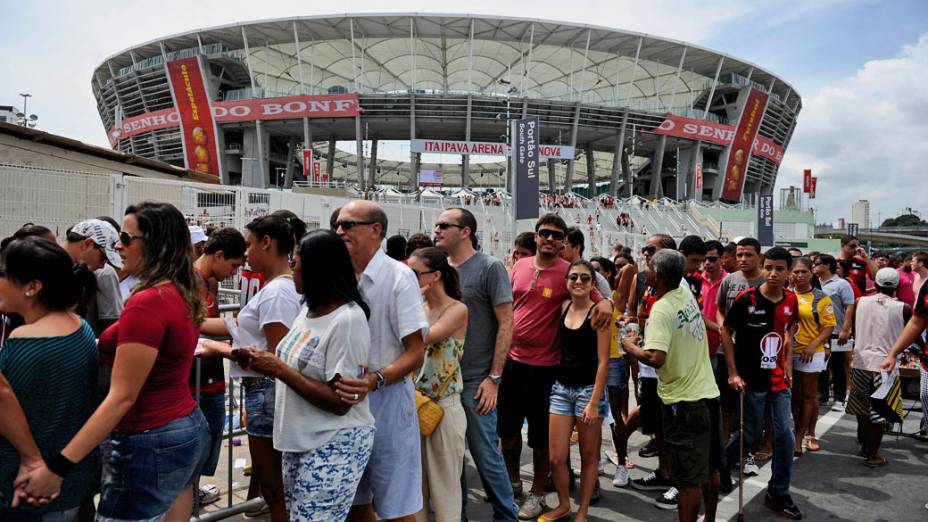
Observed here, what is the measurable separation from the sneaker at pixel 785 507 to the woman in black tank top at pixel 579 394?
137 cm

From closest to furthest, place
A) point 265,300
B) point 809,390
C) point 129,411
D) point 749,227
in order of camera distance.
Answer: point 129,411 → point 265,300 → point 809,390 → point 749,227

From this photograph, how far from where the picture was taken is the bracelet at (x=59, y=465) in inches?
75.7

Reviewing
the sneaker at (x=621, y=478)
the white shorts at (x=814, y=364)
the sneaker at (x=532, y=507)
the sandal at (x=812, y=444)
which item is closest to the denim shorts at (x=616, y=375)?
the sneaker at (x=621, y=478)

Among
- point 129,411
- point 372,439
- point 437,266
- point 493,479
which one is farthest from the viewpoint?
point 493,479

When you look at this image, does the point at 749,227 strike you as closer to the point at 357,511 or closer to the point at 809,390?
the point at 809,390

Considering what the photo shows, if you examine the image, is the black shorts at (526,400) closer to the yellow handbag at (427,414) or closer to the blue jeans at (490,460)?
the blue jeans at (490,460)

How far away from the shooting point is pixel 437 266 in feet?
10.1

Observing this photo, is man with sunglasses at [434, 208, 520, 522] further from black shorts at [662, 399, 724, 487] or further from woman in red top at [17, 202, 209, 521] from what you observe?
woman in red top at [17, 202, 209, 521]

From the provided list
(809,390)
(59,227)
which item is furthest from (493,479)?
(59,227)

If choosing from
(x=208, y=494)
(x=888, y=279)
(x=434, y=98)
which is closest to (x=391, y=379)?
(x=208, y=494)

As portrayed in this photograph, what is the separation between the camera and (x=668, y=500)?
4.21m

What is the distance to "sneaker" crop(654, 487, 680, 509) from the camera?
4.16m

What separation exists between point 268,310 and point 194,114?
45123 mm

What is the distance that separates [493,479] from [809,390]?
3707 mm
